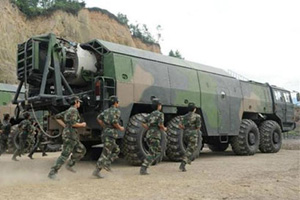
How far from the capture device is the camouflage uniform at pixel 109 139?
687 cm

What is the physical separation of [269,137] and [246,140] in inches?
65.4

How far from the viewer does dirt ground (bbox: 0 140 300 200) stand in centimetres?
525

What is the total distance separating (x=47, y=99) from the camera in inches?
314

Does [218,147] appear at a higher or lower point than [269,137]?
lower

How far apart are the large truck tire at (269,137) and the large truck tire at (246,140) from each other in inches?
33.9

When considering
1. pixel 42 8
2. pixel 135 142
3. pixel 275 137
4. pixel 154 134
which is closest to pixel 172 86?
pixel 135 142

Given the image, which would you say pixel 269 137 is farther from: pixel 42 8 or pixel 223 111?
pixel 42 8

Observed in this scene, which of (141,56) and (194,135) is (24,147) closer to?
(141,56)

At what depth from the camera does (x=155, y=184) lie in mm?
6188

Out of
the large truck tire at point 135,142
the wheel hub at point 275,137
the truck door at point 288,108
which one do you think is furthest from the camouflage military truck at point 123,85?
the truck door at point 288,108

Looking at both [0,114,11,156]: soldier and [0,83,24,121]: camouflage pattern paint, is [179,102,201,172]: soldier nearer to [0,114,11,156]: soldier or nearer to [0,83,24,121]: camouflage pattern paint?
[0,114,11,156]: soldier

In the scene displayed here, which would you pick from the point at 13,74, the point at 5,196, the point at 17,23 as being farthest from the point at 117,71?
the point at 17,23

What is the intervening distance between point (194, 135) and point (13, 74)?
65.5ft

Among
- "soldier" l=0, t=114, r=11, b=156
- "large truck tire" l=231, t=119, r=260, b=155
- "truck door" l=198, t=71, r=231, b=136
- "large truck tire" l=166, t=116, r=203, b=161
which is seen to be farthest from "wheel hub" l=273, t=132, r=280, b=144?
"soldier" l=0, t=114, r=11, b=156
